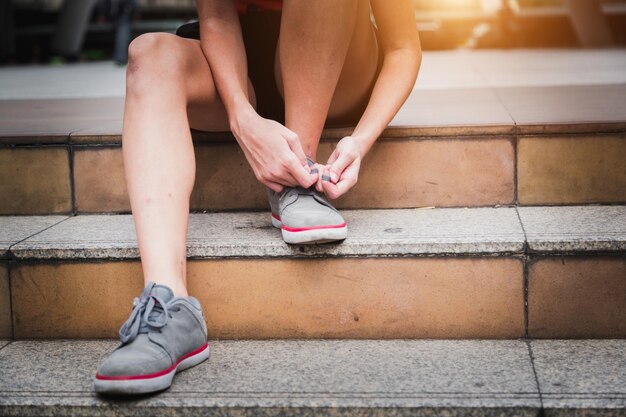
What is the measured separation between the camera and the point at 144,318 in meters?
1.34

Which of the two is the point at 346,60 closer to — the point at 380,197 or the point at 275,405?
the point at 380,197

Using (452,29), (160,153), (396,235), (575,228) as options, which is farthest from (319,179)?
(452,29)

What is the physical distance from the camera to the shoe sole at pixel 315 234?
1501 millimetres

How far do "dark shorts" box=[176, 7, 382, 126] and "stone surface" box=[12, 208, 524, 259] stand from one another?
284 millimetres

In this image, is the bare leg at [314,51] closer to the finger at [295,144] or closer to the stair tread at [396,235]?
the finger at [295,144]

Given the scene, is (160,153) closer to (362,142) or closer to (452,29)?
(362,142)

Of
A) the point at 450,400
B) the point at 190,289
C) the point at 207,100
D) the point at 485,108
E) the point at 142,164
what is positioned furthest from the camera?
the point at 485,108

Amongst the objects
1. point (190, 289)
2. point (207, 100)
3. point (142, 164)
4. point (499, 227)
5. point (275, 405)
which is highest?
point (207, 100)

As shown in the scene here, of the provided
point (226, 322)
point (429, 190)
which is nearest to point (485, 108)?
point (429, 190)

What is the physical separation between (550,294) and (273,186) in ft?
2.05

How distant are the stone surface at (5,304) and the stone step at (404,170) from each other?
1.06 feet

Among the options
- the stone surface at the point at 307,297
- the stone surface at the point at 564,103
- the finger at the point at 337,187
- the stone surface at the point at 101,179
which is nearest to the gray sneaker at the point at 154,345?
the stone surface at the point at 307,297

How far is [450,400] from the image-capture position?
4.17 feet

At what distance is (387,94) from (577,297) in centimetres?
61
